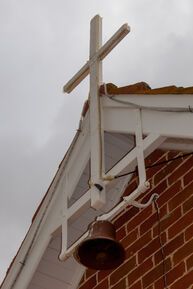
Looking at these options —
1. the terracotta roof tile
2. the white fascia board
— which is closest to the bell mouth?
the white fascia board

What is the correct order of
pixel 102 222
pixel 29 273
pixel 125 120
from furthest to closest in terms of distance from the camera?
pixel 29 273 → pixel 125 120 → pixel 102 222

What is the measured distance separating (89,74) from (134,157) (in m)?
1.06

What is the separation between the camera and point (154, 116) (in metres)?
5.28

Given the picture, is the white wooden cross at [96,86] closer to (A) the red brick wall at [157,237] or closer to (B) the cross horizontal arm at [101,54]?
(B) the cross horizontal arm at [101,54]

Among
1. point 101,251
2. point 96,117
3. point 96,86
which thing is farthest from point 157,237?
point 96,86

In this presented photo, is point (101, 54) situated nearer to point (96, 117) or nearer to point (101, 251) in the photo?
point (96, 117)

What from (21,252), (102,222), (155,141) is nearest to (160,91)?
(155,141)

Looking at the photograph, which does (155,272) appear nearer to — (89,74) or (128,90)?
(128,90)

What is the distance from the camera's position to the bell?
512 cm

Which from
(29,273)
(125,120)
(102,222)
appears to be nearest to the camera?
(102,222)

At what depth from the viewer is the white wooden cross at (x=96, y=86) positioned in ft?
17.6

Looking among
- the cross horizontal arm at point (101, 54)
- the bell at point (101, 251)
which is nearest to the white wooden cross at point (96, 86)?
the cross horizontal arm at point (101, 54)

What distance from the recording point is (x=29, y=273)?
604 cm

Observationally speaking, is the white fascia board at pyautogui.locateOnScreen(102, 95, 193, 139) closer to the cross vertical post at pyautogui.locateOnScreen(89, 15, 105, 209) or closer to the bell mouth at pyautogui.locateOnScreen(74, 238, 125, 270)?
the cross vertical post at pyautogui.locateOnScreen(89, 15, 105, 209)
